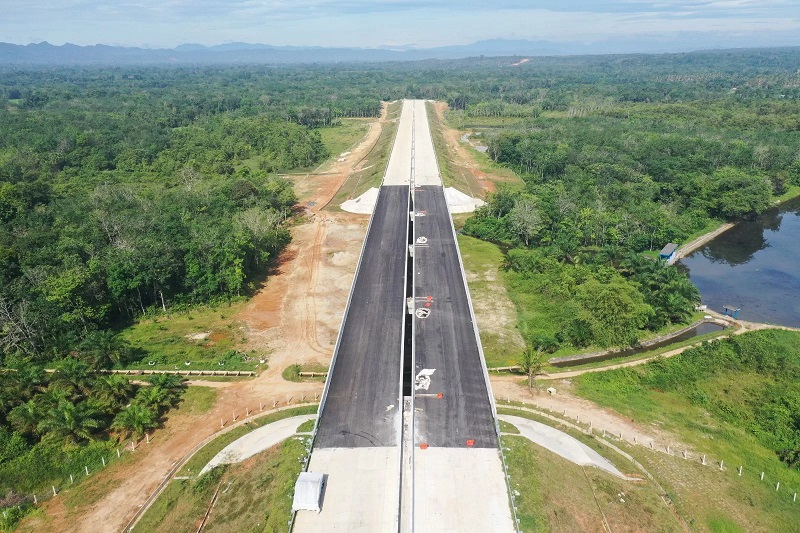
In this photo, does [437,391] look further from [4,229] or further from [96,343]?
[4,229]

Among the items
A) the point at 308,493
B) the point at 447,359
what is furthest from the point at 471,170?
the point at 308,493

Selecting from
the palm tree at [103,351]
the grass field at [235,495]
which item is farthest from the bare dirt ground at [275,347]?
the palm tree at [103,351]

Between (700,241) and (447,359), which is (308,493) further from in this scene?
(700,241)

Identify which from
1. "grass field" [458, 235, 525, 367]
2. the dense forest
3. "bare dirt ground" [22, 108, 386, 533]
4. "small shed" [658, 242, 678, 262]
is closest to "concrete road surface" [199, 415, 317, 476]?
"bare dirt ground" [22, 108, 386, 533]

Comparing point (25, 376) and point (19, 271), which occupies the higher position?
point (19, 271)

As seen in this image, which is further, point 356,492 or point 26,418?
point 26,418

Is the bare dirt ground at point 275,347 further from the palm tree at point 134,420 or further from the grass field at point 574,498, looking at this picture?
the grass field at point 574,498

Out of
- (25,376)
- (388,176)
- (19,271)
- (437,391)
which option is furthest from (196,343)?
(388,176)
